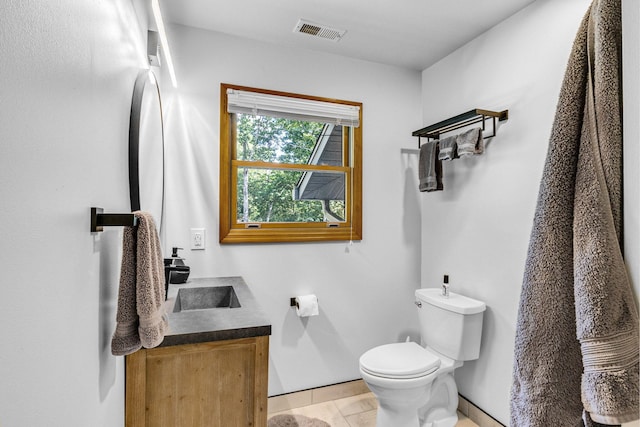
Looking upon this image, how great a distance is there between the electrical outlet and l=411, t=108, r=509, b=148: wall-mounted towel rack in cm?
162

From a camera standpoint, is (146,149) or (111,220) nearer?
(111,220)

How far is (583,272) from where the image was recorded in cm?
54

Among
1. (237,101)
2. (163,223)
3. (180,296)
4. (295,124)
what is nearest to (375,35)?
(295,124)

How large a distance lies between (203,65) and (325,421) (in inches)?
90.7

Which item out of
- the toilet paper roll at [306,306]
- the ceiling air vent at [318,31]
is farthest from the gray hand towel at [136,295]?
the ceiling air vent at [318,31]

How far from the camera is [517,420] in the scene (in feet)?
2.11

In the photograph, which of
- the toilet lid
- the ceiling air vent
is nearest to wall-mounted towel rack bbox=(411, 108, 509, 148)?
the ceiling air vent

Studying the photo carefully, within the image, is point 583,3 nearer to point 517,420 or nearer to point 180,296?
point 517,420

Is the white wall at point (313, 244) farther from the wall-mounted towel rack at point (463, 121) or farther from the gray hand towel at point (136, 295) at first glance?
the gray hand towel at point (136, 295)

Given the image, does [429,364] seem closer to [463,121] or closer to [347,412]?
[347,412]

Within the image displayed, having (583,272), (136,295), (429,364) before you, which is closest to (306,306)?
(429,364)

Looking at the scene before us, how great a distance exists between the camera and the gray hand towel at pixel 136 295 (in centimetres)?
86

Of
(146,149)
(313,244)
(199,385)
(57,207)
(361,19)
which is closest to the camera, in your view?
(57,207)

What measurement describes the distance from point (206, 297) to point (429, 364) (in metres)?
1.26
